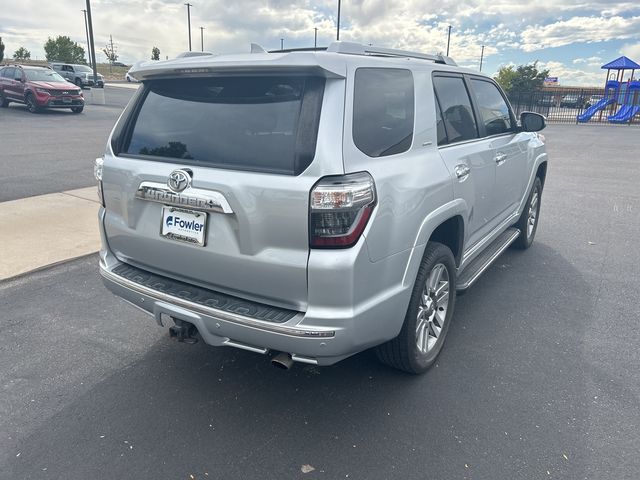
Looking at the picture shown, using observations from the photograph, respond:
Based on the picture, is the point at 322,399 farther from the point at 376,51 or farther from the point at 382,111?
the point at 376,51

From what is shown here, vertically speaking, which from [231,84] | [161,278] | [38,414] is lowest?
[38,414]

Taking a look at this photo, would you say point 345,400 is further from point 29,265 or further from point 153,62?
point 29,265

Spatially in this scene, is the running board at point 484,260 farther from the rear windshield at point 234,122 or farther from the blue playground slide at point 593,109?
the blue playground slide at point 593,109

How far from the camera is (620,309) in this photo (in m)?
4.25

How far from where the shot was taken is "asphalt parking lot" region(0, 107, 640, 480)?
8.25ft

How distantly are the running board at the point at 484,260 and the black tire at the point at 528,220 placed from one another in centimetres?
24

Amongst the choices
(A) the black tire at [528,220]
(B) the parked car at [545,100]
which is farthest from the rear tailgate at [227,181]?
(B) the parked car at [545,100]

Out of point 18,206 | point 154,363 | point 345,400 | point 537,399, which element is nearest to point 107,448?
point 154,363

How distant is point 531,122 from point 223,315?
12.5 ft

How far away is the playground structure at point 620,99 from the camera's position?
96.9ft

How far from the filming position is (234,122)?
2.65 meters

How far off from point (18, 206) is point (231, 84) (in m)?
5.45

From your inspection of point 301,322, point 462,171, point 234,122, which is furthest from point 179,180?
point 462,171

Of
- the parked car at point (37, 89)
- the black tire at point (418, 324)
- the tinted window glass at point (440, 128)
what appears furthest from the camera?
the parked car at point (37, 89)
